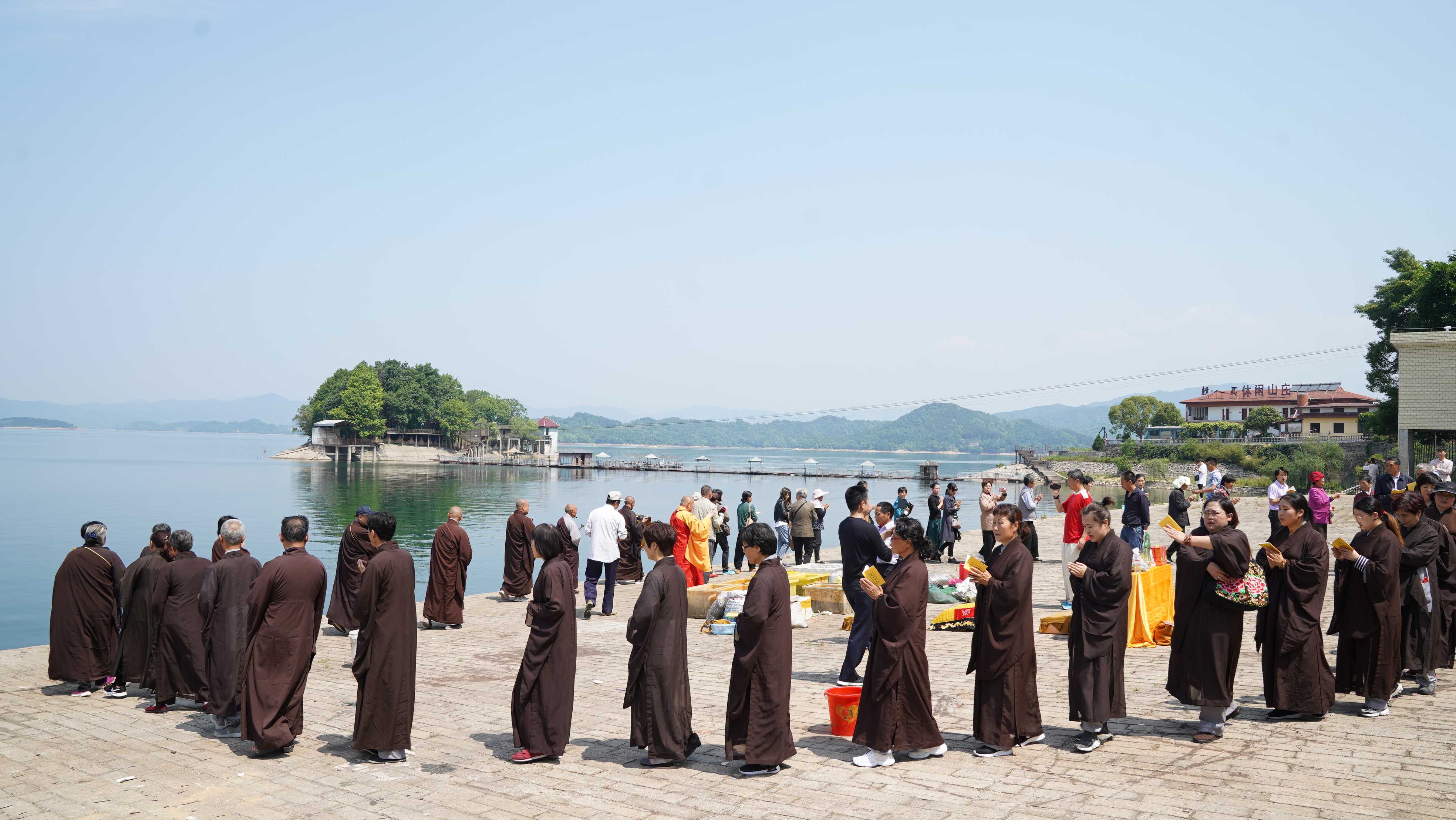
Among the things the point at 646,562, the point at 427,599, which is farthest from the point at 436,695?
the point at 646,562

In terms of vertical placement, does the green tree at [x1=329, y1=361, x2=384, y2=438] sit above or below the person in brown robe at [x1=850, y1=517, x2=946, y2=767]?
above

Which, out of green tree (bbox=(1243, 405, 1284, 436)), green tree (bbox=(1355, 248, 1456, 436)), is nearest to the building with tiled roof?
green tree (bbox=(1243, 405, 1284, 436))

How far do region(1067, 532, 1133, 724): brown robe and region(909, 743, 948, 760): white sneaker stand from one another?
99cm

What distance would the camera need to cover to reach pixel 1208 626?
6.77 metres

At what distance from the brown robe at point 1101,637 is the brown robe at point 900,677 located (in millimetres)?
1137

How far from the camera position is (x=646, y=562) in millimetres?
23188

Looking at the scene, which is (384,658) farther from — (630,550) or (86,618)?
(630,550)

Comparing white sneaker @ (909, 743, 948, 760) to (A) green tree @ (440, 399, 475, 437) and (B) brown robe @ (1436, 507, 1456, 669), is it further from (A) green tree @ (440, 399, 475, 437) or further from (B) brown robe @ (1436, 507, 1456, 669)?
(A) green tree @ (440, 399, 475, 437)

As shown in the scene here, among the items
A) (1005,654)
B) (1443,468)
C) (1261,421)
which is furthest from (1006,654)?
(1261,421)

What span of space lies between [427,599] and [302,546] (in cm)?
608

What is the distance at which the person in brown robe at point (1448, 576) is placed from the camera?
8070 millimetres

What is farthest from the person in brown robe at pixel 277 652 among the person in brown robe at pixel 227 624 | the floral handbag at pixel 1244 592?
the floral handbag at pixel 1244 592

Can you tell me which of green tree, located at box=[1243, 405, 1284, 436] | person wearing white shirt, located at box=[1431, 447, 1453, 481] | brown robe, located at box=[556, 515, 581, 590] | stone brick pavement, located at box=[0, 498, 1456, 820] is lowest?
stone brick pavement, located at box=[0, 498, 1456, 820]

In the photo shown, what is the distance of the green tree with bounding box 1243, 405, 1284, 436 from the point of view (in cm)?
8281
